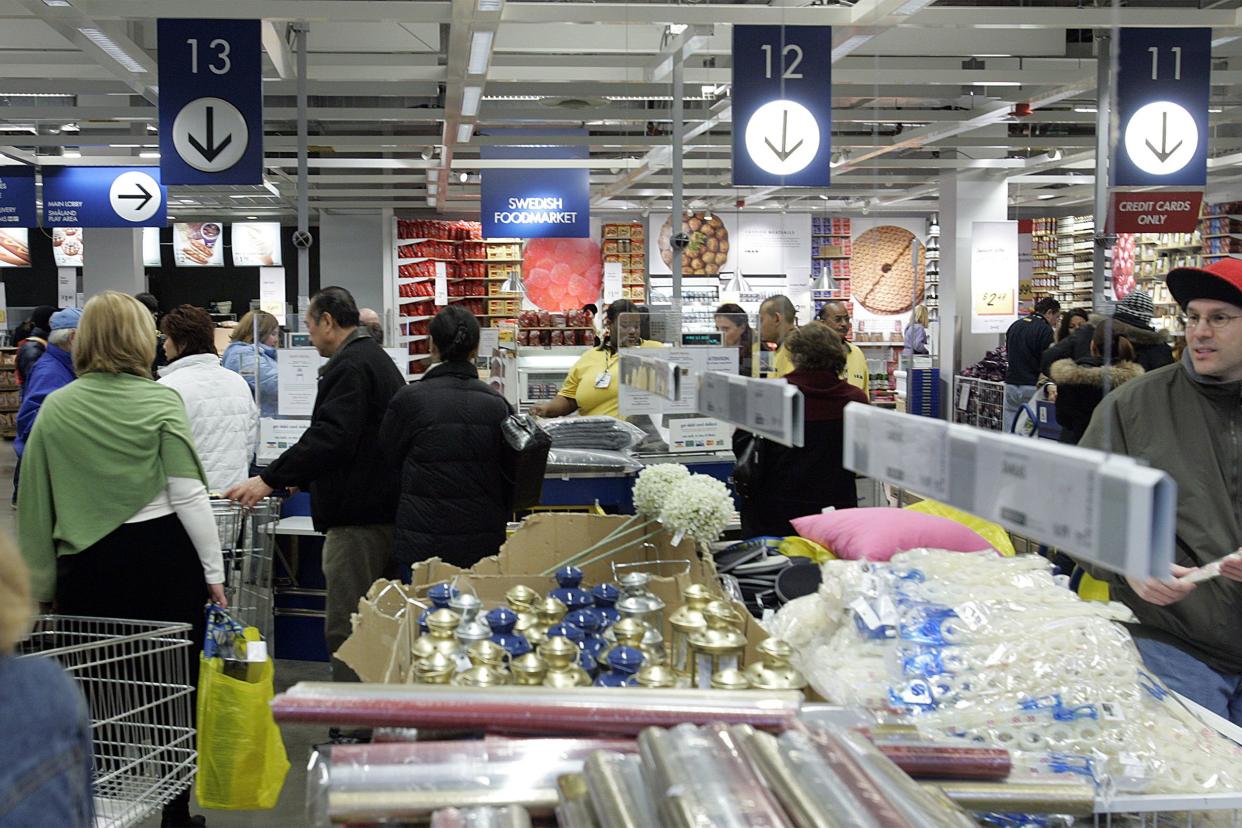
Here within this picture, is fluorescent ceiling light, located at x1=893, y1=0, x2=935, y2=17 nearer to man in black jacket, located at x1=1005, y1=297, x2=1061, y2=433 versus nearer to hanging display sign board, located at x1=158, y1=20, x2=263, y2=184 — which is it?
hanging display sign board, located at x1=158, y1=20, x2=263, y2=184

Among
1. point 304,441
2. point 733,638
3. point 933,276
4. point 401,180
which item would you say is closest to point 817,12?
point 304,441

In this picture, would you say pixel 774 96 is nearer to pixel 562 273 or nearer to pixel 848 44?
pixel 848 44

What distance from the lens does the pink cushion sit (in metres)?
3.23

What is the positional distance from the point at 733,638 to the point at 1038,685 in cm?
56

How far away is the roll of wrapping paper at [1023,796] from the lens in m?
1.79

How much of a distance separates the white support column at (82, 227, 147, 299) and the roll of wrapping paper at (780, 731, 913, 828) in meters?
17.5

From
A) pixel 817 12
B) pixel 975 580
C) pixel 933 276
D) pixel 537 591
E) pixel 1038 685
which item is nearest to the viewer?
pixel 1038 685

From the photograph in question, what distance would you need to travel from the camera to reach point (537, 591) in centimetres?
338

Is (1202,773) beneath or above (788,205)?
beneath

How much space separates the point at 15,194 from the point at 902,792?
1534 centimetres

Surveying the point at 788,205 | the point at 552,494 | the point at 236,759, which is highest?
the point at 788,205

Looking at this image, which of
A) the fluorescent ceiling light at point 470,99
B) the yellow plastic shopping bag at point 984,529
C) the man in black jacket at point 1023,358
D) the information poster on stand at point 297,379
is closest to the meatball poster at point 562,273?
the man in black jacket at point 1023,358

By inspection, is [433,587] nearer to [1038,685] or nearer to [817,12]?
[1038,685]

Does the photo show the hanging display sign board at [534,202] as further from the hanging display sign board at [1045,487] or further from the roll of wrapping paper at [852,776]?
the roll of wrapping paper at [852,776]
